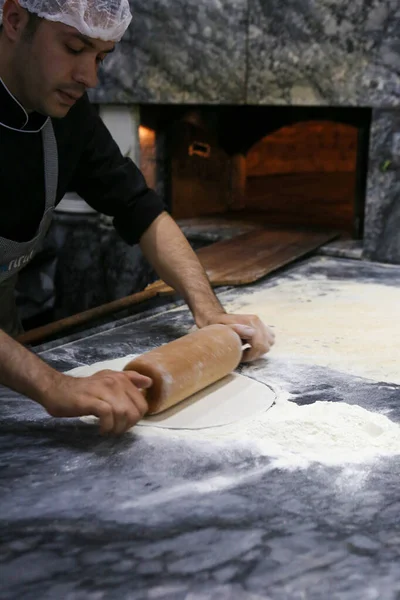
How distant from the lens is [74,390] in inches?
51.7

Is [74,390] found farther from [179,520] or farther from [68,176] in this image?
[68,176]

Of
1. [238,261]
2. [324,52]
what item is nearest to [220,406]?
[238,261]

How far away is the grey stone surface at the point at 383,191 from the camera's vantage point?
3297mm

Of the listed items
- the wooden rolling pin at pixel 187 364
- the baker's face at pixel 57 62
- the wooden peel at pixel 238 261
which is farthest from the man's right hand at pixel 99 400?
the wooden peel at pixel 238 261

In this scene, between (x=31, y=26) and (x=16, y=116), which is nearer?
(x=31, y=26)

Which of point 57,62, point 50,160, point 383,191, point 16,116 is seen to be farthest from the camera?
point 383,191

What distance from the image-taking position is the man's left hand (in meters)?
1.84

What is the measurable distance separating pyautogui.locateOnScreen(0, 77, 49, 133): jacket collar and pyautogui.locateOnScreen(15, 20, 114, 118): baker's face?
6 cm

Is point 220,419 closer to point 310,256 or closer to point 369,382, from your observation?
point 369,382

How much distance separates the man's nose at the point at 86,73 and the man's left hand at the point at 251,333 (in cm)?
69

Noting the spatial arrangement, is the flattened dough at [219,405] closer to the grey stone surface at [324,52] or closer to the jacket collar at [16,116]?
the jacket collar at [16,116]

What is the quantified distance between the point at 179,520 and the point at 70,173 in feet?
3.88

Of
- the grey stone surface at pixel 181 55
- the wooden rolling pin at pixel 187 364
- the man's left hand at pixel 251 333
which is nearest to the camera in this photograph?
the wooden rolling pin at pixel 187 364

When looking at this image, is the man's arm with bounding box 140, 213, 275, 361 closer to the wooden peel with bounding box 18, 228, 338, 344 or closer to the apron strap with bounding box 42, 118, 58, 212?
the apron strap with bounding box 42, 118, 58, 212
